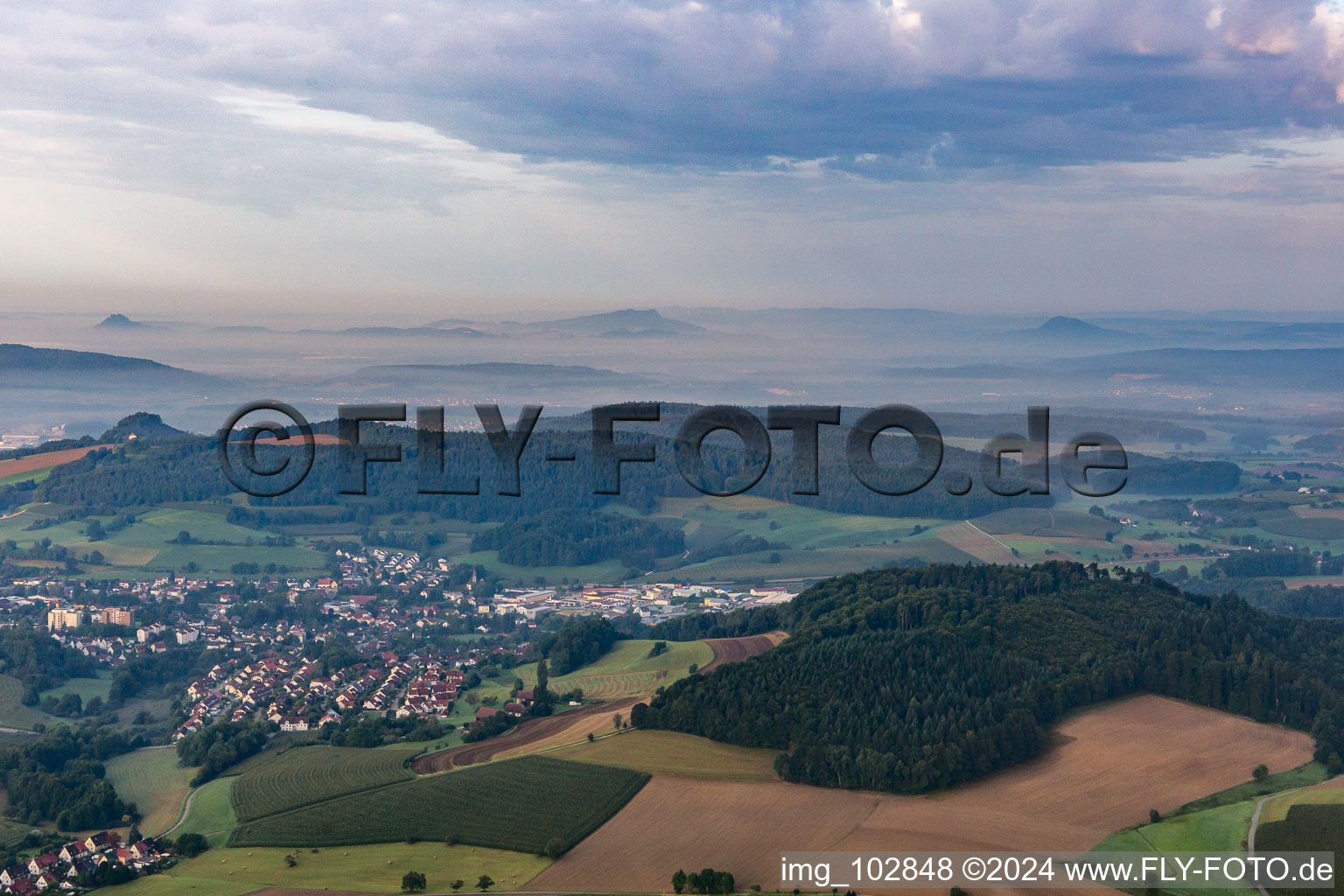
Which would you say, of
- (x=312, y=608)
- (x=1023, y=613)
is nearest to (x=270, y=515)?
(x=312, y=608)

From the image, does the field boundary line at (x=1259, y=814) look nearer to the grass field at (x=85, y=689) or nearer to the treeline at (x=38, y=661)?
the grass field at (x=85, y=689)

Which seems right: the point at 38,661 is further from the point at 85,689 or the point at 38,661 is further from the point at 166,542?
the point at 166,542

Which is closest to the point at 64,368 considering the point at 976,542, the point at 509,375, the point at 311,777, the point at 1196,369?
the point at 509,375

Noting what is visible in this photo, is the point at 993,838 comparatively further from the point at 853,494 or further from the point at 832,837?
the point at 853,494

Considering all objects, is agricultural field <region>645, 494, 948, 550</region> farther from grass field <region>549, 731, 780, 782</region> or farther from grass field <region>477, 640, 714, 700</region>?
grass field <region>549, 731, 780, 782</region>

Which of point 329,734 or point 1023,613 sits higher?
point 1023,613

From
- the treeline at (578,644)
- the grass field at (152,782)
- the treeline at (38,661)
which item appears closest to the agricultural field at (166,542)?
the treeline at (38,661)
